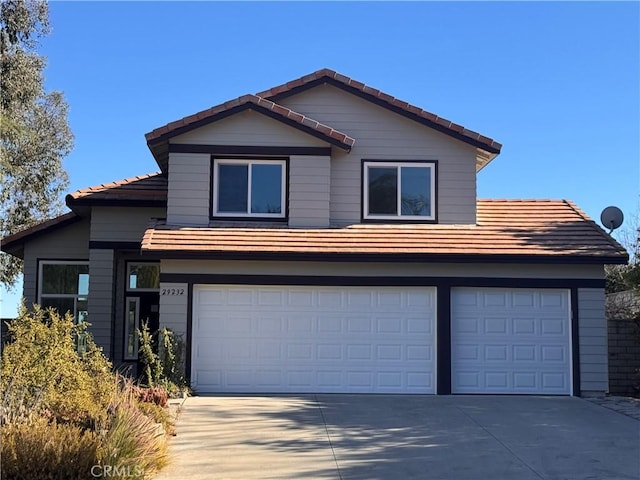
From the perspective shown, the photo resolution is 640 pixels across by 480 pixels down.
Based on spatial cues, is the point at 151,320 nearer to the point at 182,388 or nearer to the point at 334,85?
the point at 182,388

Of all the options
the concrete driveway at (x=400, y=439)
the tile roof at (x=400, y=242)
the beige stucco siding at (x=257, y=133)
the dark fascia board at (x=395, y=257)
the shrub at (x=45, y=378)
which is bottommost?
the concrete driveway at (x=400, y=439)

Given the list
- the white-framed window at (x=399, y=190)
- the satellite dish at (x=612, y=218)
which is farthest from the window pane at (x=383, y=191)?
the satellite dish at (x=612, y=218)

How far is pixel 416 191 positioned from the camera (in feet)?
51.3

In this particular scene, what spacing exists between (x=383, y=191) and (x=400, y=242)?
5.29 ft

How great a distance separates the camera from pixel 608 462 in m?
8.78

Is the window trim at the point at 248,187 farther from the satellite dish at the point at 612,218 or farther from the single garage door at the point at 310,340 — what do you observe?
the satellite dish at the point at 612,218

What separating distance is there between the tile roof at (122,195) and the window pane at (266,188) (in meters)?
2.43

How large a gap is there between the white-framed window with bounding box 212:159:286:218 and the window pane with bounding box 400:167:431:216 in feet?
8.83

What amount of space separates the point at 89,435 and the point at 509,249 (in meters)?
9.54

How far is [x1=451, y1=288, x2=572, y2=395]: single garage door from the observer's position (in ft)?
46.8

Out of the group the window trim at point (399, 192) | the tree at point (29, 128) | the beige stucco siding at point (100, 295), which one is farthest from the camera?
the tree at point (29, 128)

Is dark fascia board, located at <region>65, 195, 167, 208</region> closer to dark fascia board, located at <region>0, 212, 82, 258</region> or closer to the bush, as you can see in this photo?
dark fascia board, located at <region>0, 212, 82, 258</region>

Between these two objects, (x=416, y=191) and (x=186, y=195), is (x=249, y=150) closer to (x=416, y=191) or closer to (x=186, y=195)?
(x=186, y=195)

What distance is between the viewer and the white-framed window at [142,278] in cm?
1723
